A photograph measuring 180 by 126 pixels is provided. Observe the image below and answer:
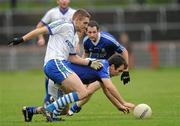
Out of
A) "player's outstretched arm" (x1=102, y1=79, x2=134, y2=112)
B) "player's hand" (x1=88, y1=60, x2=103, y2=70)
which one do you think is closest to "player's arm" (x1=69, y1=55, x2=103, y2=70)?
"player's hand" (x1=88, y1=60, x2=103, y2=70)

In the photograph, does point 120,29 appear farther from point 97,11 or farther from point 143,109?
point 143,109

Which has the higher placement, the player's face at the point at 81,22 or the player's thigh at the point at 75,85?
the player's face at the point at 81,22

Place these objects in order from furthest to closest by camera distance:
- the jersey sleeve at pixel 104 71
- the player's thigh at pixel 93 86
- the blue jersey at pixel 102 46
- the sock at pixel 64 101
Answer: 1. the blue jersey at pixel 102 46
2. the player's thigh at pixel 93 86
3. the jersey sleeve at pixel 104 71
4. the sock at pixel 64 101

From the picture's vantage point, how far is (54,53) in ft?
46.5

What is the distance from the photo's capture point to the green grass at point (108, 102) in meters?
13.7

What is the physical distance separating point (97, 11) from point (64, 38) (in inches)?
1189

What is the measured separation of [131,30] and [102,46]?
26.9 m

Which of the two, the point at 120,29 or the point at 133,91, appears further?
the point at 120,29

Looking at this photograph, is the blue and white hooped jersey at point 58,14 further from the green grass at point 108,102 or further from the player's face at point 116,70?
the player's face at point 116,70

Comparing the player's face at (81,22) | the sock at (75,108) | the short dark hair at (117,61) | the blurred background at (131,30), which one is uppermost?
the player's face at (81,22)

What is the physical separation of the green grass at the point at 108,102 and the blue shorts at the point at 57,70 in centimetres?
81

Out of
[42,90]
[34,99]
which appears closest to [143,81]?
[42,90]

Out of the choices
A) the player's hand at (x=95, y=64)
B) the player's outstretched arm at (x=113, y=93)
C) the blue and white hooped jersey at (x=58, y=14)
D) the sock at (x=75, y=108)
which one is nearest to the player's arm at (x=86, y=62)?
the player's hand at (x=95, y=64)

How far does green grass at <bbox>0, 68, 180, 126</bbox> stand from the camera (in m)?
13.7
